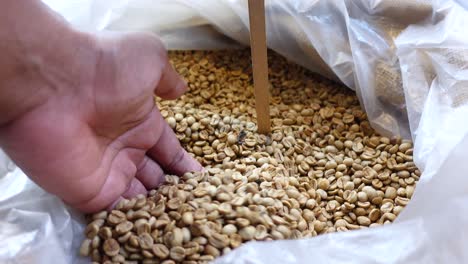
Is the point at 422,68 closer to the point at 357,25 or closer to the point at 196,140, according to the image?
the point at 357,25

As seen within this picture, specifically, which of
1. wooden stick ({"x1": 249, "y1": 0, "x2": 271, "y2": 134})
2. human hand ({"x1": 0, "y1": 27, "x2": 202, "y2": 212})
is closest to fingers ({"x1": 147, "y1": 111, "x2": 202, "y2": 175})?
human hand ({"x1": 0, "y1": 27, "x2": 202, "y2": 212})

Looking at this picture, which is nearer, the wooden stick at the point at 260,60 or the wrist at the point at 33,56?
the wrist at the point at 33,56

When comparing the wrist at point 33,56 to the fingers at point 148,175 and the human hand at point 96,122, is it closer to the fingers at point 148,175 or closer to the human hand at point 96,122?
the human hand at point 96,122

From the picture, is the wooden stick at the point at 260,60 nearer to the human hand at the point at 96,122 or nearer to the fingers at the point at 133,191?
the human hand at the point at 96,122

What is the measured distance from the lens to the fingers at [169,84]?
971mm

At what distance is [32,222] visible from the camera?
2.90 feet

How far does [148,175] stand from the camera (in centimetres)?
101

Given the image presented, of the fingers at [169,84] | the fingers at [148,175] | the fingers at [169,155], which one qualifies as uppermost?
the fingers at [169,84]

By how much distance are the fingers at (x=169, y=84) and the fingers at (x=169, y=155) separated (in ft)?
0.14

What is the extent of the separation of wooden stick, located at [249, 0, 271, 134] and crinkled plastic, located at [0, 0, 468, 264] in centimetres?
18

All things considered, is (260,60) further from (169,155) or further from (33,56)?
(33,56)

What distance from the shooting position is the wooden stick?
37.4 inches

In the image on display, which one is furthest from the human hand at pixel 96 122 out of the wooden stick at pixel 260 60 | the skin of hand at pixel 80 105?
the wooden stick at pixel 260 60

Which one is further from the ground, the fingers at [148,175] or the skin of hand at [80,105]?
the skin of hand at [80,105]
